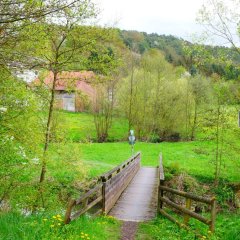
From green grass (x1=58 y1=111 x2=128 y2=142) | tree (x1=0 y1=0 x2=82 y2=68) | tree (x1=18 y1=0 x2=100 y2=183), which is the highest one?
tree (x1=18 y1=0 x2=100 y2=183)

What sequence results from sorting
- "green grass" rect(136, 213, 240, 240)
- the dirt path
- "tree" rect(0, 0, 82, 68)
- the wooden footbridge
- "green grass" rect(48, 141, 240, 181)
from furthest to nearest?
"green grass" rect(48, 141, 240, 181) → the dirt path → the wooden footbridge → "green grass" rect(136, 213, 240, 240) → "tree" rect(0, 0, 82, 68)

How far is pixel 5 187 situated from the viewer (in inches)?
428

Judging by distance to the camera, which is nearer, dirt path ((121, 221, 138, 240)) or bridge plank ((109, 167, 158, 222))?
dirt path ((121, 221, 138, 240))

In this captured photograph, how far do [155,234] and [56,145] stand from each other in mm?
4943

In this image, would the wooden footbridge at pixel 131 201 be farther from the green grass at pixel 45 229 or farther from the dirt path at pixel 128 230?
the dirt path at pixel 128 230

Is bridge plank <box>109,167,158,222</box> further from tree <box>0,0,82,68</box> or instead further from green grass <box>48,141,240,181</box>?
tree <box>0,0,82,68</box>

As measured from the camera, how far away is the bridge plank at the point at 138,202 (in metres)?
12.7

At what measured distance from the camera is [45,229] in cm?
711

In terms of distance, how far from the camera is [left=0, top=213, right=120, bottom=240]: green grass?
670 centimetres

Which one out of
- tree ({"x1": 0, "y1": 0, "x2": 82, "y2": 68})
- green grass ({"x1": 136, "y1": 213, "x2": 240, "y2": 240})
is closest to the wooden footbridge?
green grass ({"x1": 136, "y1": 213, "x2": 240, "y2": 240})

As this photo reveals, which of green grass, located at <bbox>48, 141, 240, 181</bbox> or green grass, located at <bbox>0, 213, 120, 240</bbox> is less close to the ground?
green grass, located at <bbox>0, 213, 120, 240</bbox>

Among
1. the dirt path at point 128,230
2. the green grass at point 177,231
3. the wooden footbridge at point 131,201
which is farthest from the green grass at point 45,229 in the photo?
the green grass at point 177,231

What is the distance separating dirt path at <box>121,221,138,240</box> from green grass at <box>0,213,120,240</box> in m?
0.58

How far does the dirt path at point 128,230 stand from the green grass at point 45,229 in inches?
22.8
